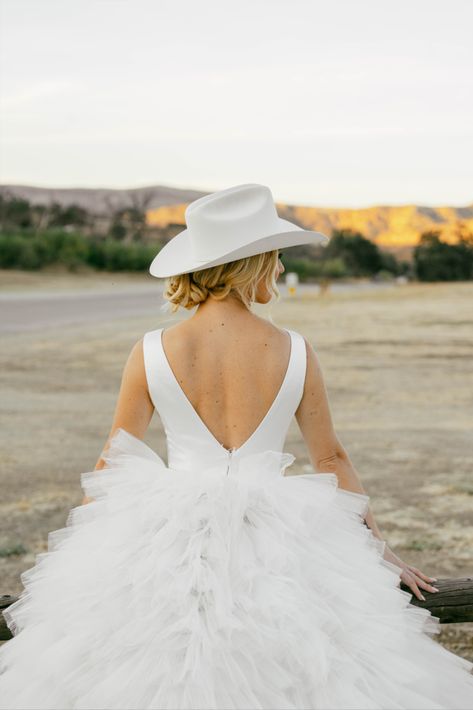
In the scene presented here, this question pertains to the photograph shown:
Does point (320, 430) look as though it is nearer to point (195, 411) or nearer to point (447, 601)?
point (195, 411)

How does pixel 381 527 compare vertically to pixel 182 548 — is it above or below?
below

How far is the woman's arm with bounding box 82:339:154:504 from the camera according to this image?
7.88 ft

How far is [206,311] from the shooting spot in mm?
2404

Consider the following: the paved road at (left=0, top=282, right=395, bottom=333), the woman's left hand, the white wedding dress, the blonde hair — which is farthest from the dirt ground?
the paved road at (left=0, top=282, right=395, bottom=333)

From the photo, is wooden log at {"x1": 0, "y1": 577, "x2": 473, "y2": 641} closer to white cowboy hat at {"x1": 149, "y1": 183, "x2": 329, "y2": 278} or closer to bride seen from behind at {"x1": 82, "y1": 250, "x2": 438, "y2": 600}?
bride seen from behind at {"x1": 82, "y1": 250, "x2": 438, "y2": 600}

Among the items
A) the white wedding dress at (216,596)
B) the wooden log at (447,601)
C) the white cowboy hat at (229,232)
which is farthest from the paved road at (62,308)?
the white wedding dress at (216,596)

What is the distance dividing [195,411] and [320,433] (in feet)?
1.25

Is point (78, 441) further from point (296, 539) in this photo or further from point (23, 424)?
point (296, 539)

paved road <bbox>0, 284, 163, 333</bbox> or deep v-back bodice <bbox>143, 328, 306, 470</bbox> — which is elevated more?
deep v-back bodice <bbox>143, 328, 306, 470</bbox>

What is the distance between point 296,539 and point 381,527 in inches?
212

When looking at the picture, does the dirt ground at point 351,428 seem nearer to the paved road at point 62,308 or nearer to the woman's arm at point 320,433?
the woman's arm at point 320,433

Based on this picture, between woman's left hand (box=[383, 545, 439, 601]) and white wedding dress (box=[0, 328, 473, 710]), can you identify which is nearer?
white wedding dress (box=[0, 328, 473, 710])

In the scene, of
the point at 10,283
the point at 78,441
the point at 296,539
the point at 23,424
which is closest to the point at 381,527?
the point at 78,441

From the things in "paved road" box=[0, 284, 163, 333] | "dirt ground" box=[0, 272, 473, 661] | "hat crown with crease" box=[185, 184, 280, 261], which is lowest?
"paved road" box=[0, 284, 163, 333]
